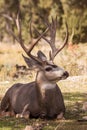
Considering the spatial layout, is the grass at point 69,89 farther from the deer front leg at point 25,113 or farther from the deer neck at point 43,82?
the deer neck at point 43,82

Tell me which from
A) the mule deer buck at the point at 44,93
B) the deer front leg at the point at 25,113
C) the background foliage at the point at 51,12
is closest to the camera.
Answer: the mule deer buck at the point at 44,93

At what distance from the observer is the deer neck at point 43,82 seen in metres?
9.76

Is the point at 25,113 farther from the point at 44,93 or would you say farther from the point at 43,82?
the point at 43,82

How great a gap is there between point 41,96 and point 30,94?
366 mm

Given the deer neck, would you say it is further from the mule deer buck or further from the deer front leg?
the deer front leg

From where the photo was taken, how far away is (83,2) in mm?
45156

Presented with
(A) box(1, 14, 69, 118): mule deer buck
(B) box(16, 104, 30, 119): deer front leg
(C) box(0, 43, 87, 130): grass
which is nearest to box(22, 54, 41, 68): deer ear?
(A) box(1, 14, 69, 118): mule deer buck

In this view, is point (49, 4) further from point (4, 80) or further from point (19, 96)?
point (19, 96)

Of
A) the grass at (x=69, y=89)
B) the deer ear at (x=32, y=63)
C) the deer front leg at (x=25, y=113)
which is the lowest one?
the grass at (x=69, y=89)

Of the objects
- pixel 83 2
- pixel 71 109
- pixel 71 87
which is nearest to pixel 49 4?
pixel 83 2

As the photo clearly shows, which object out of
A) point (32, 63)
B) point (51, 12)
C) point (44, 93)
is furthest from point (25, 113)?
point (51, 12)

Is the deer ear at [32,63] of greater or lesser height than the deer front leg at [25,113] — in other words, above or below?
above

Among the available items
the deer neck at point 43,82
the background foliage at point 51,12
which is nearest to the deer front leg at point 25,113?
the deer neck at point 43,82

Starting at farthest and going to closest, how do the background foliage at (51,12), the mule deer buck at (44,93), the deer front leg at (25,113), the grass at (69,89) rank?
the background foliage at (51,12)
the deer front leg at (25,113)
the mule deer buck at (44,93)
the grass at (69,89)
